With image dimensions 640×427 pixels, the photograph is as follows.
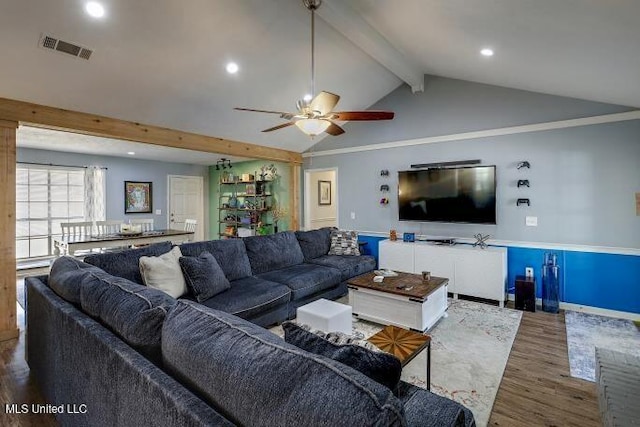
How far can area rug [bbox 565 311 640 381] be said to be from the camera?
9.06ft

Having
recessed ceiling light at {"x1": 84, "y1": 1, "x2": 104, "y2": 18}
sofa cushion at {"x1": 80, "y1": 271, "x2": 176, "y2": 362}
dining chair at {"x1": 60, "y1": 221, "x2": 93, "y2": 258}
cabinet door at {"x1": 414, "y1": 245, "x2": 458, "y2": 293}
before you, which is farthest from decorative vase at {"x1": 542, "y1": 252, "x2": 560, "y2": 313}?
dining chair at {"x1": 60, "y1": 221, "x2": 93, "y2": 258}

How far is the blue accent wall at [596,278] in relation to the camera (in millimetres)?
3811

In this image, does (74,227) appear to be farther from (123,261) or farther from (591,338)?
(591,338)

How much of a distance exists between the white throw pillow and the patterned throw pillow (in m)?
2.63

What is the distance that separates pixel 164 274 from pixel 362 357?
2.39 m

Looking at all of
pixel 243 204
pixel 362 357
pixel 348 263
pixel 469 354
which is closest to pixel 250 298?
pixel 348 263

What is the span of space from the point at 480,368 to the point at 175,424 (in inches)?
101

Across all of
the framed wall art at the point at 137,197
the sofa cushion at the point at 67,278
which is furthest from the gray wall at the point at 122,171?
the sofa cushion at the point at 67,278

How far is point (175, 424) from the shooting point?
3.22ft

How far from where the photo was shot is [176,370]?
46.9 inches

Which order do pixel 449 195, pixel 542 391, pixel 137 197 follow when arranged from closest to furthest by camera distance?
pixel 542 391 → pixel 449 195 → pixel 137 197

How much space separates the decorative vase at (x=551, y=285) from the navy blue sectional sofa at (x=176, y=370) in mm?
3576

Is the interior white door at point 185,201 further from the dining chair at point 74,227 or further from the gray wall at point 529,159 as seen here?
the gray wall at point 529,159

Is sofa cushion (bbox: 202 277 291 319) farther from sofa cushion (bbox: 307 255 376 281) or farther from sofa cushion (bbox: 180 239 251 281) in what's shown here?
sofa cushion (bbox: 307 255 376 281)
